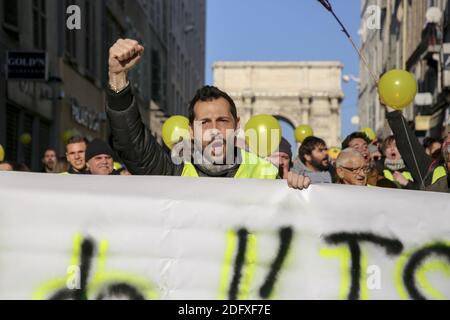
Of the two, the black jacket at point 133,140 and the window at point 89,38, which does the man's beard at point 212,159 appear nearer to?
the black jacket at point 133,140

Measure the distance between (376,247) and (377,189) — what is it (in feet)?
0.79

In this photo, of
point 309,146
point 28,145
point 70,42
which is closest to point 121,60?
point 309,146

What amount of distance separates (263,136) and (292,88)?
53.1 meters

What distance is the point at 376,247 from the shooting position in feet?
11.1

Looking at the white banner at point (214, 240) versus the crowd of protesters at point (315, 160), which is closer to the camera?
the white banner at point (214, 240)

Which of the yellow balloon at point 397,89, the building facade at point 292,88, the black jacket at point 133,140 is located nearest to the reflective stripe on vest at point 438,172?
the yellow balloon at point 397,89

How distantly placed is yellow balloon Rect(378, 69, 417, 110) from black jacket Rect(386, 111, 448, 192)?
3.41 feet

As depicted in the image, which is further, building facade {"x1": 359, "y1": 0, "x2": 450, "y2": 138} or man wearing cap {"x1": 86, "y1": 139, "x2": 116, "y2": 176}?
building facade {"x1": 359, "y1": 0, "x2": 450, "y2": 138}

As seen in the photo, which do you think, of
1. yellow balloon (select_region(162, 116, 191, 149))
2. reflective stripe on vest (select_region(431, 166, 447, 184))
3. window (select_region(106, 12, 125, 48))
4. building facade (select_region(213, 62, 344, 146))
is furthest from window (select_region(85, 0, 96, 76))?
building facade (select_region(213, 62, 344, 146))

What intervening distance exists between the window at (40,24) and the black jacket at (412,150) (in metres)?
11.3

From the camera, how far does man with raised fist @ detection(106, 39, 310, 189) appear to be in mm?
3113

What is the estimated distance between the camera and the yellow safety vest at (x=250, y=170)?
3.53 metres

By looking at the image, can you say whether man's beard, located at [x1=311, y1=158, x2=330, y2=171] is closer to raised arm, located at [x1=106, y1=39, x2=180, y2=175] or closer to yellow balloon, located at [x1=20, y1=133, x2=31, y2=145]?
raised arm, located at [x1=106, y1=39, x2=180, y2=175]
